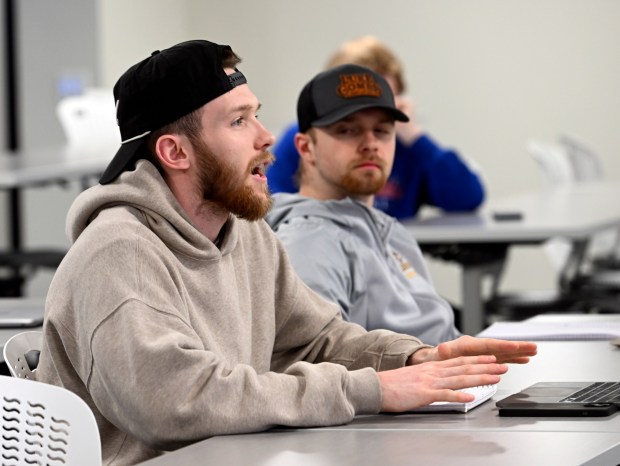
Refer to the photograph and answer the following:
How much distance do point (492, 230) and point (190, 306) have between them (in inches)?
109

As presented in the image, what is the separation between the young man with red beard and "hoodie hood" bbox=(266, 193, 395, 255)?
0.62 meters

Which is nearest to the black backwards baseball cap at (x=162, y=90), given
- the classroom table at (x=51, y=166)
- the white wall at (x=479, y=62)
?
the classroom table at (x=51, y=166)

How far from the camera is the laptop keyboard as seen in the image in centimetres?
192

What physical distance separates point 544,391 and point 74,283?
0.76 meters

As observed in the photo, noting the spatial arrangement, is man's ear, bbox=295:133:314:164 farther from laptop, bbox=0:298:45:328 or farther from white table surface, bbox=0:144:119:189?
white table surface, bbox=0:144:119:189

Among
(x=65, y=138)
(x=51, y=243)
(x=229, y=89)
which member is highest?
(x=229, y=89)

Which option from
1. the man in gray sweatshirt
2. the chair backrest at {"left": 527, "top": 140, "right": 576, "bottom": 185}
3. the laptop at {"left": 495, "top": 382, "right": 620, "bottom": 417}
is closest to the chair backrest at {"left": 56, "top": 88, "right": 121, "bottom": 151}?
the chair backrest at {"left": 527, "top": 140, "right": 576, "bottom": 185}

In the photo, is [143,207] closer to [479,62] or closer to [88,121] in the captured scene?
[88,121]

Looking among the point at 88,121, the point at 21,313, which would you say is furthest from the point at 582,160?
the point at 21,313

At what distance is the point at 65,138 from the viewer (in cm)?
904

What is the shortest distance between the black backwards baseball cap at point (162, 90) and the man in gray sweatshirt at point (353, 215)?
78 centimetres

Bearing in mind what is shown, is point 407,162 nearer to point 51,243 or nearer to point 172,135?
point 172,135

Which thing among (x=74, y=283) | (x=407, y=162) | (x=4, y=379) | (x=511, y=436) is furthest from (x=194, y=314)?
(x=407, y=162)

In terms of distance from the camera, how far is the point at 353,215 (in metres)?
2.92
